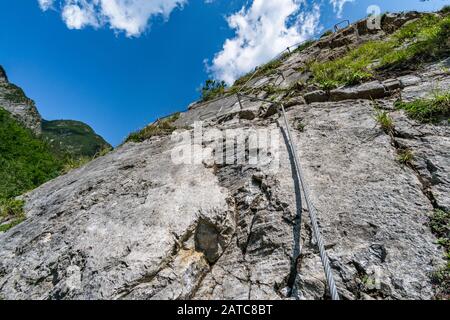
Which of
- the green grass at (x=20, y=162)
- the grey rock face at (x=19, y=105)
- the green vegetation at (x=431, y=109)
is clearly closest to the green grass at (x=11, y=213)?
the green grass at (x=20, y=162)

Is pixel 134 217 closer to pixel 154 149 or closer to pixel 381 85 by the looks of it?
pixel 154 149

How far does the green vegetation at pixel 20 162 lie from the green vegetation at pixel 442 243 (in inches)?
425

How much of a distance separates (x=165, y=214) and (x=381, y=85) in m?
5.10

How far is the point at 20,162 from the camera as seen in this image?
1339 cm

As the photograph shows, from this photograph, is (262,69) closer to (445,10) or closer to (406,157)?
(445,10)

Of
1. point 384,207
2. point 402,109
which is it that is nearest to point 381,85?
point 402,109

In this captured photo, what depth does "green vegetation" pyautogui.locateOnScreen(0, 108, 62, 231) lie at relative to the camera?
1151cm

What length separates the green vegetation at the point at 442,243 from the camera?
8.15 ft

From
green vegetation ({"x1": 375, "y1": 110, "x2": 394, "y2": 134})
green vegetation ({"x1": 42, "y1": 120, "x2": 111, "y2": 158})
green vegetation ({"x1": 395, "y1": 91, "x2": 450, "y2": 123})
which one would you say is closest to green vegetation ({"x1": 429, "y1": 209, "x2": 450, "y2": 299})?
green vegetation ({"x1": 375, "y1": 110, "x2": 394, "y2": 134})

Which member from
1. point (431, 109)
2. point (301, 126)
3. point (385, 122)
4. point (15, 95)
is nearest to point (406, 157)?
point (385, 122)

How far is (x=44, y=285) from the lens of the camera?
356cm

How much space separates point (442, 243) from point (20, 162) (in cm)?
1600

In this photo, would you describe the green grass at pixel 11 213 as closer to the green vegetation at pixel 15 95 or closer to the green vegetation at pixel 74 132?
the green vegetation at pixel 15 95
